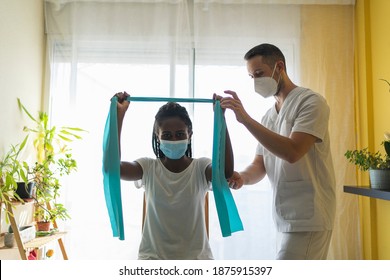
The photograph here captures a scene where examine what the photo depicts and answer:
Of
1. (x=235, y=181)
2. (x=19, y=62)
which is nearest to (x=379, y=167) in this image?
(x=235, y=181)

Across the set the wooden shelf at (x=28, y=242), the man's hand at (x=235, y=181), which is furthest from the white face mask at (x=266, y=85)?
the wooden shelf at (x=28, y=242)

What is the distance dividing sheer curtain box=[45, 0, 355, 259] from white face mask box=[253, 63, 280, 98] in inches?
34.7

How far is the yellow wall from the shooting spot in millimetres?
2082

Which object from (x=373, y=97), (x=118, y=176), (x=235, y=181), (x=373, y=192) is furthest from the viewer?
(x=373, y=97)

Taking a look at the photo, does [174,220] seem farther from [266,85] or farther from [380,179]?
[380,179]

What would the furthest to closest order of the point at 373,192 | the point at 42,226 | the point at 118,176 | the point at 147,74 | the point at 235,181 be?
the point at 147,74, the point at 42,226, the point at 373,192, the point at 235,181, the point at 118,176

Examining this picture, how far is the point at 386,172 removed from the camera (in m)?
1.76

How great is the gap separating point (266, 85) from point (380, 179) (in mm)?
875

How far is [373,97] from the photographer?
2.25 meters

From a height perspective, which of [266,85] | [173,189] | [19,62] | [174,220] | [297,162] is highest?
[19,62]

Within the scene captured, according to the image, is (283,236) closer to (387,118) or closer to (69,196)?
(387,118)

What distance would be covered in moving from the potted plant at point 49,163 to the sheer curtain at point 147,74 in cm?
10

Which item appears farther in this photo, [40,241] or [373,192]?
[40,241]

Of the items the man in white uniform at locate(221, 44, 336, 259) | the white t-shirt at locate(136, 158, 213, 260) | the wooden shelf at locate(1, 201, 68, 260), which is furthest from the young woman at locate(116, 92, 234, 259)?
the wooden shelf at locate(1, 201, 68, 260)
